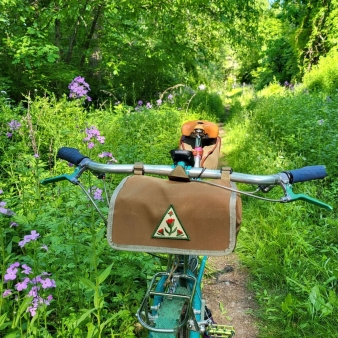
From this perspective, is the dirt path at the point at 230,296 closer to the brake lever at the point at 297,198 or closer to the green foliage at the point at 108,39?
the brake lever at the point at 297,198

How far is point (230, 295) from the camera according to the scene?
2.97 metres

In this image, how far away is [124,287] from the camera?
8.13 ft

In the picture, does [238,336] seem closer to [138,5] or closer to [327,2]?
[138,5]

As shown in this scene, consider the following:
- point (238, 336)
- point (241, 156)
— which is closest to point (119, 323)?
point (238, 336)

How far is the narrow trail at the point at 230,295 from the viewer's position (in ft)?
8.66

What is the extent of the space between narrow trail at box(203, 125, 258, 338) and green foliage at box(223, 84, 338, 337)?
96mm

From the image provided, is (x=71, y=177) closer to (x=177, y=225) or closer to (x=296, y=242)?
(x=177, y=225)

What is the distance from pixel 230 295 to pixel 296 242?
0.78 meters

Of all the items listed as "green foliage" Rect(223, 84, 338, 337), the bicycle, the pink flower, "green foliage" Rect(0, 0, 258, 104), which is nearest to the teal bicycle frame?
the bicycle

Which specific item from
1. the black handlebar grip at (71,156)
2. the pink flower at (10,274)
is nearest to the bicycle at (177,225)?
the black handlebar grip at (71,156)

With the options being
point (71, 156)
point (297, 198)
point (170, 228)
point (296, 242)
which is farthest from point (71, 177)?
point (296, 242)

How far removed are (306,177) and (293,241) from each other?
2.06m

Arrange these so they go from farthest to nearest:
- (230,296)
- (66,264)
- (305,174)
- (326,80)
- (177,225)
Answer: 1. (326,80)
2. (230,296)
3. (66,264)
4. (305,174)
5. (177,225)

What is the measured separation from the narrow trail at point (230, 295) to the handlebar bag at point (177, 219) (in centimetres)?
168
